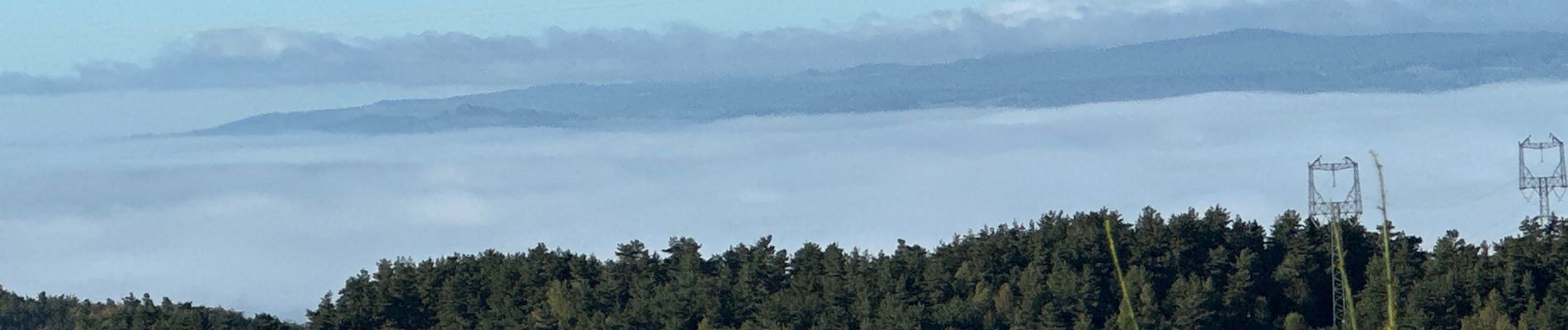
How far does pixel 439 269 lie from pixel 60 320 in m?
47.2

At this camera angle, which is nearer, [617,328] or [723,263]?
[617,328]

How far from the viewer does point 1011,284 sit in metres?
74.6

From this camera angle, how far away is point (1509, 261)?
7019 centimetres

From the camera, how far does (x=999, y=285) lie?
75.9 metres

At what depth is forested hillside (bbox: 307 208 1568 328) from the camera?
69.7 m

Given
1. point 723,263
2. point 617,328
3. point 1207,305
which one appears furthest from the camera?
point 723,263

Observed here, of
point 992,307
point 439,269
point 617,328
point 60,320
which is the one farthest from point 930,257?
point 60,320

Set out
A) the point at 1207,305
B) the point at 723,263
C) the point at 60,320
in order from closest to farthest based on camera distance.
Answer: the point at 1207,305 < the point at 723,263 < the point at 60,320

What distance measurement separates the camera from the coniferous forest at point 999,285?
229 feet

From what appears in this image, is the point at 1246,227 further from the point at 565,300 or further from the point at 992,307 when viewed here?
the point at 565,300

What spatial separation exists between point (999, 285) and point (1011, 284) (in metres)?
1.41

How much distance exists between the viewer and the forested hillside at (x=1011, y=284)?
69.7m

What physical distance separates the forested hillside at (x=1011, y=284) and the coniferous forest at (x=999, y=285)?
0.07 meters

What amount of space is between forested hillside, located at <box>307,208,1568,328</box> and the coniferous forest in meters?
0.07
